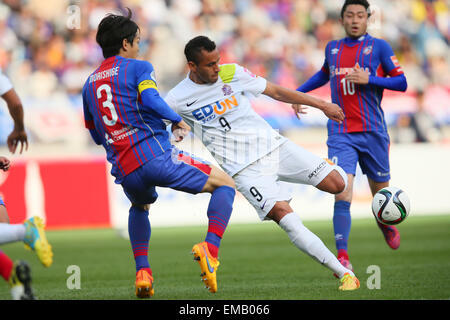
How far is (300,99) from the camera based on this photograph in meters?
6.30

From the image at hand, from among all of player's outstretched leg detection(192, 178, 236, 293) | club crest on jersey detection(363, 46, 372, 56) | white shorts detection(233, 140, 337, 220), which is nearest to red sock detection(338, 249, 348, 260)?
white shorts detection(233, 140, 337, 220)

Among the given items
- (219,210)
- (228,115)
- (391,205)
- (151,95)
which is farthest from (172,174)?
(391,205)

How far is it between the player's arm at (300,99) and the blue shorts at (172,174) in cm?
91

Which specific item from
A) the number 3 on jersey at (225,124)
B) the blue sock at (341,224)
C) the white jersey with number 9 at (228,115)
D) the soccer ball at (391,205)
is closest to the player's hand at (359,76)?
the soccer ball at (391,205)

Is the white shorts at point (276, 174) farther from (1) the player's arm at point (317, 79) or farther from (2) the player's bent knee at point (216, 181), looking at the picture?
(1) the player's arm at point (317, 79)

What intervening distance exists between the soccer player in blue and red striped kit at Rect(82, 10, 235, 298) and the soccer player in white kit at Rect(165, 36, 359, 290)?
0.38m

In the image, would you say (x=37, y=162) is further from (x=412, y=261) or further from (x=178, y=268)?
(x=412, y=261)

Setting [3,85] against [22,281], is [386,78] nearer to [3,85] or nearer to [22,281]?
[3,85]

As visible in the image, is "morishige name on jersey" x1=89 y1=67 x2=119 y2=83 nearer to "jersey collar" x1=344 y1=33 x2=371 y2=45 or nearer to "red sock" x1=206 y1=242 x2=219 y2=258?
"red sock" x1=206 y1=242 x2=219 y2=258

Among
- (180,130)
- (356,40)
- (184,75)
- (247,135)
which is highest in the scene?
(184,75)

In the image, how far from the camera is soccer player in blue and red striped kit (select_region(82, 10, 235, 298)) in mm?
5750

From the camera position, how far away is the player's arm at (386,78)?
739 cm

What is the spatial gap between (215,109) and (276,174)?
2.57 ft
